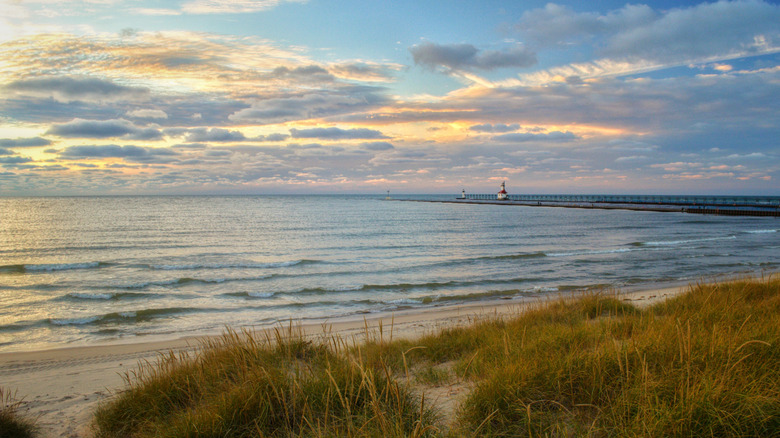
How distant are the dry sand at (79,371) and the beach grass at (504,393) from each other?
2.79 ft

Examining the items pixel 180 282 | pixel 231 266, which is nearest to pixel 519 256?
pixel 231 266

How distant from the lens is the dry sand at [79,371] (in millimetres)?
5820

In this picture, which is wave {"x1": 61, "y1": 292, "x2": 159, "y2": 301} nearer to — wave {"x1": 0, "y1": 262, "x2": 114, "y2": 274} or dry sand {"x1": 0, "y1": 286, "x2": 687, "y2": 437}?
dry sand {"x1": 0, "y1": 286, "x2": 687, "y2": 437}

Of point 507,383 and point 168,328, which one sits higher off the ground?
point 507,383

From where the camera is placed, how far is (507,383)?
4223mm

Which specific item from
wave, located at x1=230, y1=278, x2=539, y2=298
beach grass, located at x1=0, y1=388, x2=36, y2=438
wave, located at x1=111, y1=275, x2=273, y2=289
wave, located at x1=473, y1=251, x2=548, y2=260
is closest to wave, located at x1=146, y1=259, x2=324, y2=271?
wave, located at x1=111, y1=275, x2=273, y2=289

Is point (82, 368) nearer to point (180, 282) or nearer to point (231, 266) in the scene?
point (180, 282)

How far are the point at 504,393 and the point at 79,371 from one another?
28.6 ft

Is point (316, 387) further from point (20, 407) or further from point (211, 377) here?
point (20, 407)

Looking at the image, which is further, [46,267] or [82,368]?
[46,267]

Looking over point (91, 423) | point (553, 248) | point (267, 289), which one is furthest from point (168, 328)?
point (553, 248)

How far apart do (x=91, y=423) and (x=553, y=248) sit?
27.4 m

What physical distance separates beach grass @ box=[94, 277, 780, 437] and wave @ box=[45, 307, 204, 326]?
8.32 m

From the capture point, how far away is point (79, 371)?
8.19 metres
